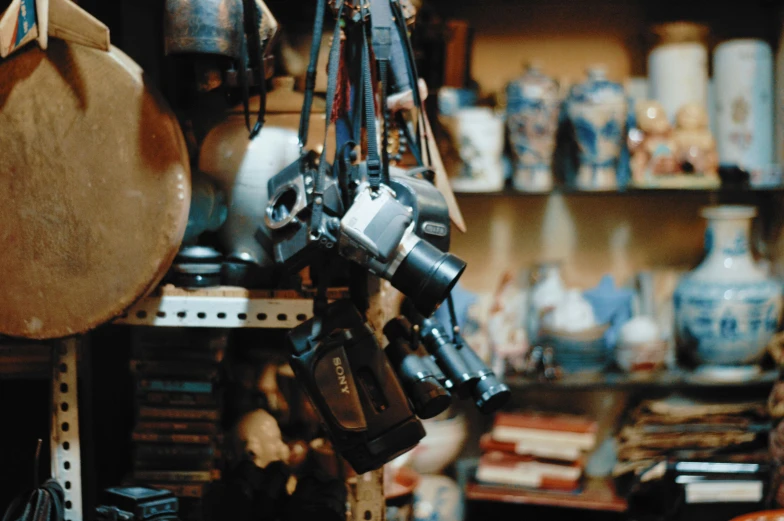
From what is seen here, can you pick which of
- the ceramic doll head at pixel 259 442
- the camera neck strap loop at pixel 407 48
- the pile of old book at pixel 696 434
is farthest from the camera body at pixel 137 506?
the pile of old book at pixel 696 434

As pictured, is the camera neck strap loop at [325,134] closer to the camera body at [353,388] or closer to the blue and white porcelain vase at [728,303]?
the camera body at [353,388]

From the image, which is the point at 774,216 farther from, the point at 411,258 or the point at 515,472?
the point at 411,258

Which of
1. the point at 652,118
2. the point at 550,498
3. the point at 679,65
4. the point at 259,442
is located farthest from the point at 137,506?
the point at 679,65

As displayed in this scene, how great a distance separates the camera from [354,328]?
43.7 inches

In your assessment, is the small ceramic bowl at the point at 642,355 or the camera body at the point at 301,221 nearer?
the camera body at the point at 301,221

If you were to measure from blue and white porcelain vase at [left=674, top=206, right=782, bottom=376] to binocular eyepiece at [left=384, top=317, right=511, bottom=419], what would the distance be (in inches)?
37.0

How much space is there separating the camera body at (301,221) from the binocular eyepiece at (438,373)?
207 mm

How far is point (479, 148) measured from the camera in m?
1.92

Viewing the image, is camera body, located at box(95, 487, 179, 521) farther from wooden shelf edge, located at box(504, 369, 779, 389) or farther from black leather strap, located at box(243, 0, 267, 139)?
wooden shelf edge, located at box(504, 369, 779, 389)

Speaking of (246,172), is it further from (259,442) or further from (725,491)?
(725,491)

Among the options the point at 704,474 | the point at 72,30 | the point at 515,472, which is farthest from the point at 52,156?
the point at 704,474

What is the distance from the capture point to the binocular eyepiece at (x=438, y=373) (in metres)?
1.10

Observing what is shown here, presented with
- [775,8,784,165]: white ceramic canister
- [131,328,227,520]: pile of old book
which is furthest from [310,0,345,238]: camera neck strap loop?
[775,8,784,165]: white ceramic canister

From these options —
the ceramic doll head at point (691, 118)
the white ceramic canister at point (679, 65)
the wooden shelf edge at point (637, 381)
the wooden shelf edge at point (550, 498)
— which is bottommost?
the wooden shelf edge at point (550, 498)
